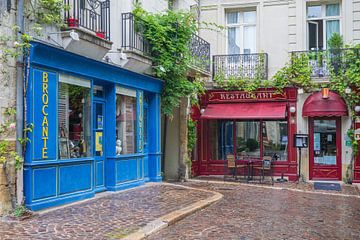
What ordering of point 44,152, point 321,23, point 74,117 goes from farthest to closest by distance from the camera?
point 321,23, point 74,117, point 44,152

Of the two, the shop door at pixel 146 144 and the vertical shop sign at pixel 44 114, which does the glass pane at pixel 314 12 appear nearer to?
the shop door at pixel 146 144

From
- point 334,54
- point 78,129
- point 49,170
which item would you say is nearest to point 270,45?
point 334,54

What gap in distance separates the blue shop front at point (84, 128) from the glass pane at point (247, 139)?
4565 millimetres

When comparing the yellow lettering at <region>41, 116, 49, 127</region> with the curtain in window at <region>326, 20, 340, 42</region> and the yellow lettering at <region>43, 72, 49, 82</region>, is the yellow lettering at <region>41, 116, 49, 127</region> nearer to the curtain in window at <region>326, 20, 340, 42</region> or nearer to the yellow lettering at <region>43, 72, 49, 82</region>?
the yellow lettering at <region>43, 72, 49, 82</region>

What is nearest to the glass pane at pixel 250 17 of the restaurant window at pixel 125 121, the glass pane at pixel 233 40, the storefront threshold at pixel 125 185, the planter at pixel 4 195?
the glass pane at pixel 233 40

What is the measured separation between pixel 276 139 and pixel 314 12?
480 centimetres

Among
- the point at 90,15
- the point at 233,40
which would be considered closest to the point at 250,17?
the point at 233,40

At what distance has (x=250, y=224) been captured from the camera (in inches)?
330

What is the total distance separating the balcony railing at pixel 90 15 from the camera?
9527mm

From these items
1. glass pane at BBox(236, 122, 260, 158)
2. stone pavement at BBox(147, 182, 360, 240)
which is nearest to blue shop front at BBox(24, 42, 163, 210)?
stone pavement at BBox(147, 182, 360, 240)

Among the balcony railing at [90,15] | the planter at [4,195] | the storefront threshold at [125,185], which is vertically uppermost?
the balcony railing at [90,15]

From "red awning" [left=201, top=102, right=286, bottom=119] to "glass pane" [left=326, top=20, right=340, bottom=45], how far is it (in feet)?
9.73

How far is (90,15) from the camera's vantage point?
33.4ft

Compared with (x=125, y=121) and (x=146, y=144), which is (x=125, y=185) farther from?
(x=146, y=144)
